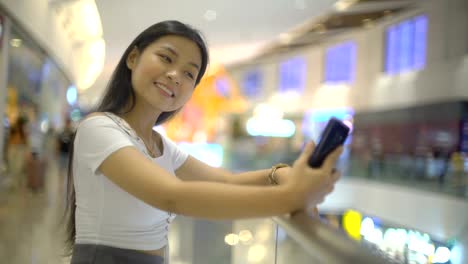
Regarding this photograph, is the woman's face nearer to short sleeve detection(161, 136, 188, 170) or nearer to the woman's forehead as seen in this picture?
the woman's forehead

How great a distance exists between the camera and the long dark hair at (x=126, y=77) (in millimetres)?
1286

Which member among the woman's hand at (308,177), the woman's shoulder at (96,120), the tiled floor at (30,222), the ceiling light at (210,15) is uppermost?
the ceiling light at (210,15)

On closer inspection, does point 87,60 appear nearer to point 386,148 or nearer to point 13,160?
point 13,160

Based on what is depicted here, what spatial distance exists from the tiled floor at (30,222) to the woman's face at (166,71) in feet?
7.90

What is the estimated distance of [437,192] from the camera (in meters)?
11.0

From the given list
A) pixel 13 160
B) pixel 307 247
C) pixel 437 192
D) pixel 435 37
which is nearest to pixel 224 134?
pixel 435 37

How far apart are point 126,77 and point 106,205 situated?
13.7 inches

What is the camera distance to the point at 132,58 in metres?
1.33

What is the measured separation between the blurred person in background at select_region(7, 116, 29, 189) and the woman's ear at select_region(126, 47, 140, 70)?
15.8 feet

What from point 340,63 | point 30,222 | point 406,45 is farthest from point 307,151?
point 340,63

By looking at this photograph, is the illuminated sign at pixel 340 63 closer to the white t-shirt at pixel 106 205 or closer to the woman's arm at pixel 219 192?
the white t-shirt at pixel 106 205

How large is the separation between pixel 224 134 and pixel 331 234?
73.5ft

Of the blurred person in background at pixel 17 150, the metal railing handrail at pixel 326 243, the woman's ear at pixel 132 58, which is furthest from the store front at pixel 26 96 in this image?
the metal railing handrail at pixel 326 243

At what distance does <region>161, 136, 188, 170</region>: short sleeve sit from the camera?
1485 mm
